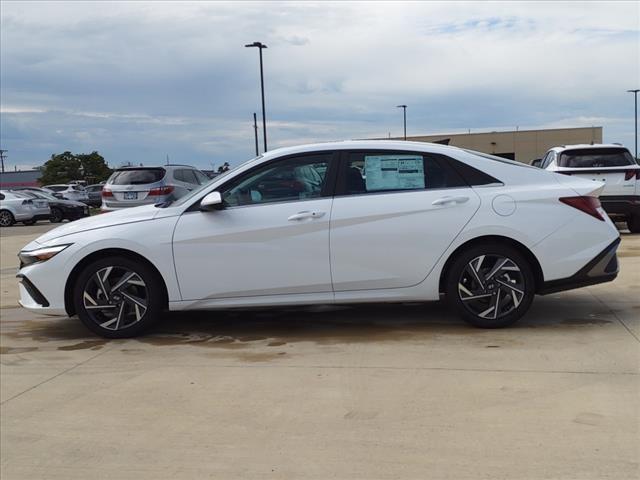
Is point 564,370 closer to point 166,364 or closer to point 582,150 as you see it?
point 166,364

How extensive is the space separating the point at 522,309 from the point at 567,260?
0.55m

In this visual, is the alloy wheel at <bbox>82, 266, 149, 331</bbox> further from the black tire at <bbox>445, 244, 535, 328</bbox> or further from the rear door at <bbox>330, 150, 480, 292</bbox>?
the black tire at <bbox>445, 244, 535, 328</bbox>

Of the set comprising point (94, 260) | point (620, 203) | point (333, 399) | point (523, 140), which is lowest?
point (333, 399)

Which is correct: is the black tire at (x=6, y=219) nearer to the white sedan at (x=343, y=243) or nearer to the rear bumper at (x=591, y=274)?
the white sedan at (x=343, y=243)

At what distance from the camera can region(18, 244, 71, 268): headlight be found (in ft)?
18.2

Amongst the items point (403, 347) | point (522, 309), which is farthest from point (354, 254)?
point (522, 309)

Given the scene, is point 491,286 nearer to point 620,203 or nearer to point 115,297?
point 115,297

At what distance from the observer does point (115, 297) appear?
5.57 metres

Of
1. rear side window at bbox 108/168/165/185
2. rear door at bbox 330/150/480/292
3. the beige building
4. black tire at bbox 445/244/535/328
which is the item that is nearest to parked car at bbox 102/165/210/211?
rear side window at bbox 108/168/165/185

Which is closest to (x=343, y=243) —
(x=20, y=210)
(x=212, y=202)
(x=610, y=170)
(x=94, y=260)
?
(x=212, y=202)

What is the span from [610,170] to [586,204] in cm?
669

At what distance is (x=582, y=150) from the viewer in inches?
456

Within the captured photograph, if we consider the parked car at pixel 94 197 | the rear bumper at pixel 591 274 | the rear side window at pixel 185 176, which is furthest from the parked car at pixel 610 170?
Result: the parked car at pixel 94 197

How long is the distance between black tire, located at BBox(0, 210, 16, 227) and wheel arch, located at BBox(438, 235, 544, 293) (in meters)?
23.3
